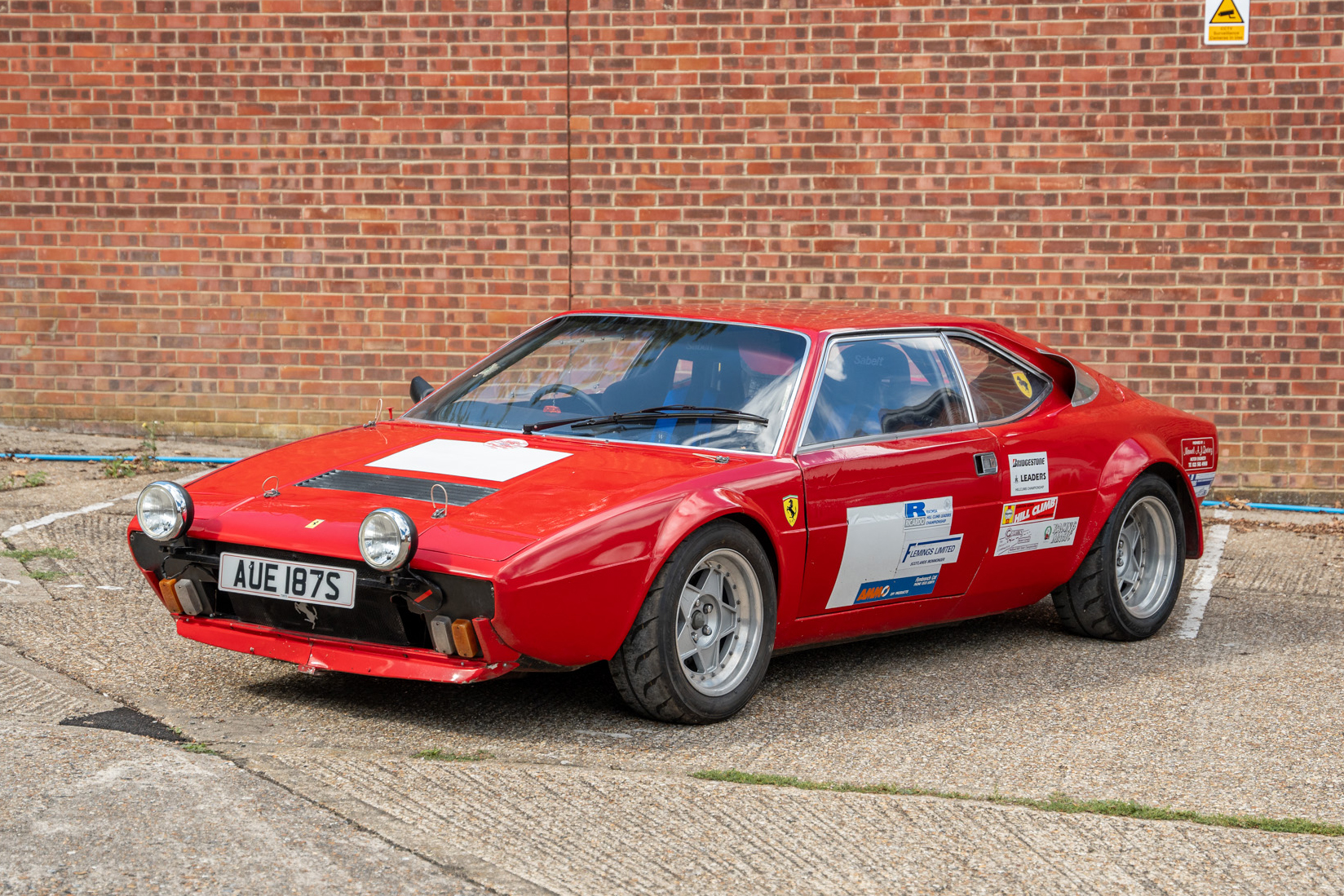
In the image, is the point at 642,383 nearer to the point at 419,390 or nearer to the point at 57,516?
the point at 419,390

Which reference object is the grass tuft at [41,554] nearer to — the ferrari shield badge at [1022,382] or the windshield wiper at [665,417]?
the windshield wiper at [665,417]

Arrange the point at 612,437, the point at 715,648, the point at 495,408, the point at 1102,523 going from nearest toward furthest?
1. the point at 715,648
2. the point at 612,437
3. the point at 495,408
4. the point at 1102,523

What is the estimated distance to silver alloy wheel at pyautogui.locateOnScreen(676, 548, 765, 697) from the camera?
4.50m

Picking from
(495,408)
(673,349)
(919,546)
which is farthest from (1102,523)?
(495,408)

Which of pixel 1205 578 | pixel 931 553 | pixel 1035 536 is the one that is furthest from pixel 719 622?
pixel 1205 578

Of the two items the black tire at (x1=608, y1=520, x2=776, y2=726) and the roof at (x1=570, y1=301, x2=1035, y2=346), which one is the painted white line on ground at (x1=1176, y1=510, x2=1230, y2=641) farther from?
the black tire at (x1=608, y1=520, x2=776, y2=726)

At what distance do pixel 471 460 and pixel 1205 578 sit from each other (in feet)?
13.2

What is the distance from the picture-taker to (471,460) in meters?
4.76

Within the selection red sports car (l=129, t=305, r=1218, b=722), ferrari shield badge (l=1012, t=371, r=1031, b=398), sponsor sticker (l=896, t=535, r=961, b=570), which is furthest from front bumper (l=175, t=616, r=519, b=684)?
ferrari shield badge (l=1012, t=371, r=1031, b=398)

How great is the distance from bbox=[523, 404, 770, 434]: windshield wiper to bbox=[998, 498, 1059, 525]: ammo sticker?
3.51 feet

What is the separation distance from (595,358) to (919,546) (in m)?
1.32

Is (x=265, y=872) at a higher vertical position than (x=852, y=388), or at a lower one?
lower

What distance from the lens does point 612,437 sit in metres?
4.98

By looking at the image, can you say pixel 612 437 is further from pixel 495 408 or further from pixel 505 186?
pixel 505 186
